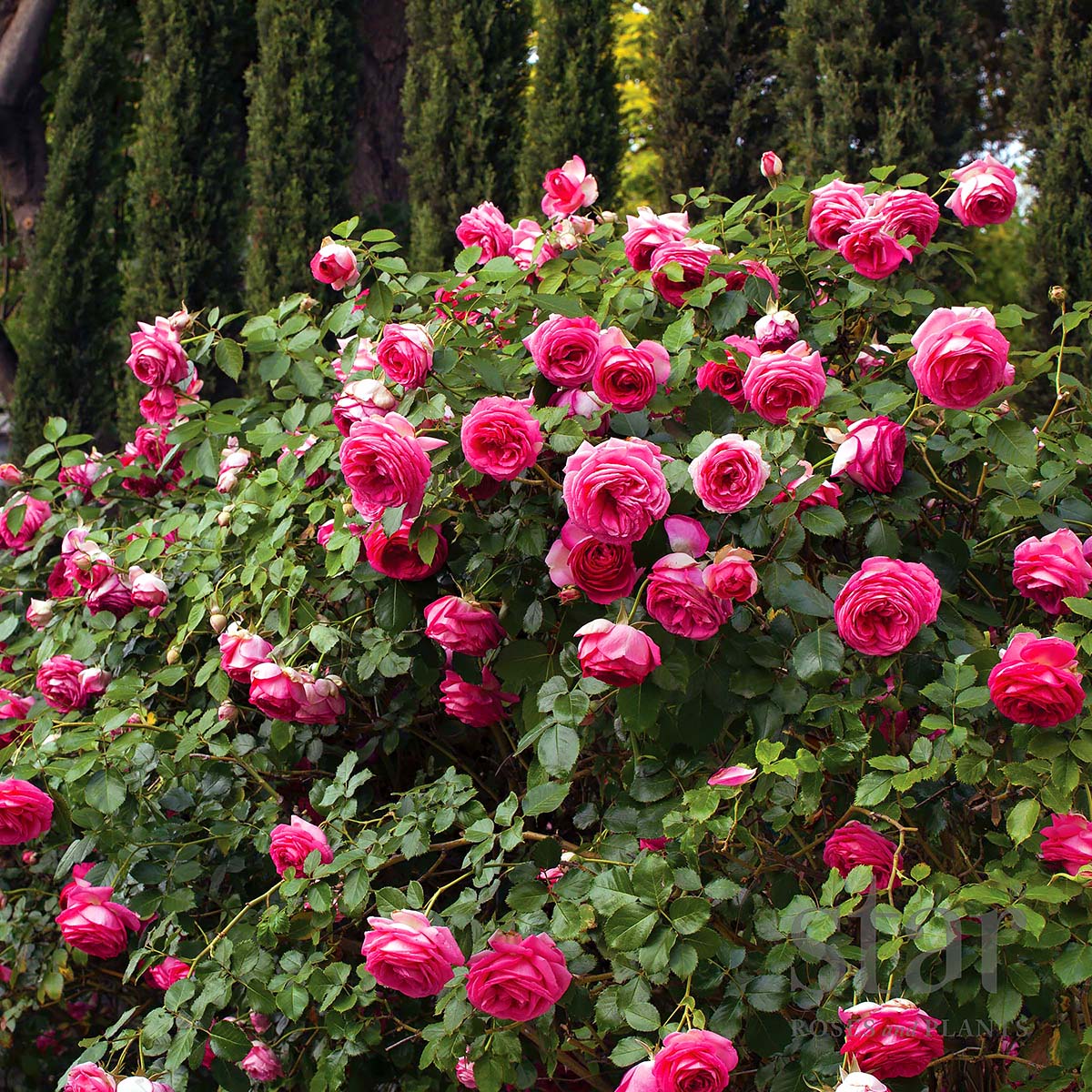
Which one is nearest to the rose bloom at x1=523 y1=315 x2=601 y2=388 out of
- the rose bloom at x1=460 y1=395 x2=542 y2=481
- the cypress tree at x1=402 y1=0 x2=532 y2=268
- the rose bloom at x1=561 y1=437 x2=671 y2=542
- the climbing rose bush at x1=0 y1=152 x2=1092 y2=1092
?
the climbing rose bush at x1=0 y1=152 x2=1092 y2=1092

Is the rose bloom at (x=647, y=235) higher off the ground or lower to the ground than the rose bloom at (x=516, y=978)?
higher

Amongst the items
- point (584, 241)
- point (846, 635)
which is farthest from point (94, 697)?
point (846, 635)

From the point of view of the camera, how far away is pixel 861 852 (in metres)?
1.41

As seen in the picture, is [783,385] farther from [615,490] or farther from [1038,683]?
[1038,683]

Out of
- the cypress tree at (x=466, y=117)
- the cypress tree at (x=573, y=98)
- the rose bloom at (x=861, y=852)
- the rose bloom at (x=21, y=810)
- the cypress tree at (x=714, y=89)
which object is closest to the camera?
the rose bloom at (x=861, y=852)

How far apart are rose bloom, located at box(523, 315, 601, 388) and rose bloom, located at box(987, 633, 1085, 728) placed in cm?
60

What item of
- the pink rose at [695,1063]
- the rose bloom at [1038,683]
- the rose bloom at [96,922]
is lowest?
the rose bloom at [96,922]

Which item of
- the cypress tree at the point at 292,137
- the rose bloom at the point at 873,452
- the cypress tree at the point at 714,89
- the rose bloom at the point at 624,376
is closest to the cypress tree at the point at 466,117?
the cypress tree at the point at 292,137

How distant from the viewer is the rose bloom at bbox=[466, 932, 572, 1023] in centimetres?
128

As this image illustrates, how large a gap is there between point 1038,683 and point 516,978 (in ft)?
2.00

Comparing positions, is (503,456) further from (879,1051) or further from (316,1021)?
(316,1021)

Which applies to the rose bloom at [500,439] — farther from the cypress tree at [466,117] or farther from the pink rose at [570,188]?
the cypress tree at [466,117]

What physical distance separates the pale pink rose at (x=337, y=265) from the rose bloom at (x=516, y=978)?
940 millimetres

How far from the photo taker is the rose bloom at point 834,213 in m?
1.81
